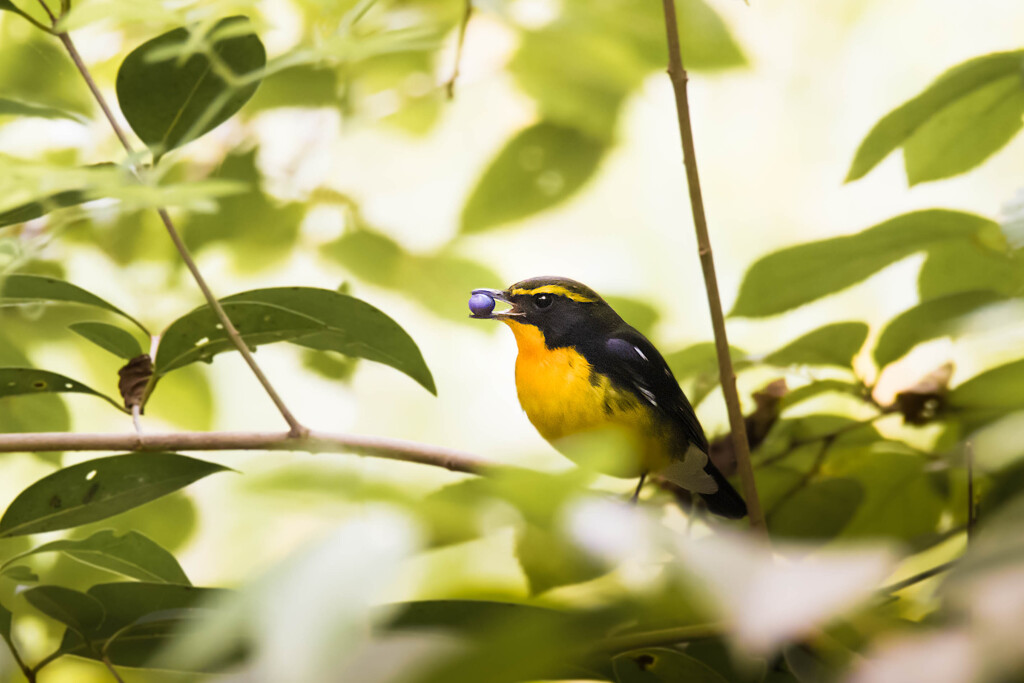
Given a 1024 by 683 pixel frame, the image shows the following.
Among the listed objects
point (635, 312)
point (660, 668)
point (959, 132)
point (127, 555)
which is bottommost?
point (660, 668)

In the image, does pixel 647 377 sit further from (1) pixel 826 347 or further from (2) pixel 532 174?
(2) pixel 532 174

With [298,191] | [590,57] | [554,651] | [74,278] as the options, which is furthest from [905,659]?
[74,278]

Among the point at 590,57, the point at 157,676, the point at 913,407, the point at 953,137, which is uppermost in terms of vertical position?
the point at 590,57

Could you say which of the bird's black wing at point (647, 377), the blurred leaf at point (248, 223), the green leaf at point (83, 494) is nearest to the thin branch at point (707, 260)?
the bird's black wing at point (647, 377)

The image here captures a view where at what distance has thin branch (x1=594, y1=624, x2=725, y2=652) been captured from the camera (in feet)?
1.55

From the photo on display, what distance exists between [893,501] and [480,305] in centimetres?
40

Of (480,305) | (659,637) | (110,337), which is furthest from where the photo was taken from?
(480,305)

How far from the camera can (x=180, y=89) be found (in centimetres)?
59

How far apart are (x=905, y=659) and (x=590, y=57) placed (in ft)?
2.88

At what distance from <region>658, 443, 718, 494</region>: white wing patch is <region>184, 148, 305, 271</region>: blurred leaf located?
57 cm

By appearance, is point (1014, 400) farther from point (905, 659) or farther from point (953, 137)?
point (905, 659)

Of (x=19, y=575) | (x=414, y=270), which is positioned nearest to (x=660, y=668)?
(x=19, y=575)

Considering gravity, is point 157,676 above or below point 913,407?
below

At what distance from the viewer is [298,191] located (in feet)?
3.67
